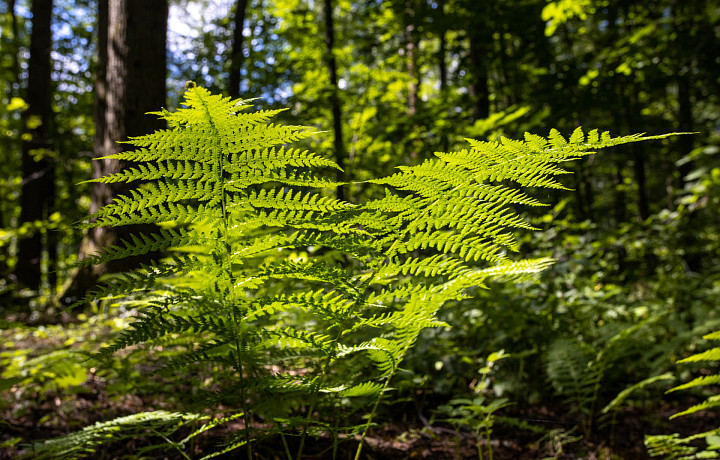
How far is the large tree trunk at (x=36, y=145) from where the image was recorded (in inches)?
339

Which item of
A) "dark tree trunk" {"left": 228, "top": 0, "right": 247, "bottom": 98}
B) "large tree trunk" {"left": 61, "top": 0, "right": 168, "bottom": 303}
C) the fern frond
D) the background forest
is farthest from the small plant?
"dark tree trunk" {"left": 228, "top": 0, "right": 247, "bottom": 98}

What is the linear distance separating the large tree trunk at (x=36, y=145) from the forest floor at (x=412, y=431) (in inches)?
293

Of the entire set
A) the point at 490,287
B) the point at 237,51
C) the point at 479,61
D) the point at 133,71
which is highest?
the point at 237,51

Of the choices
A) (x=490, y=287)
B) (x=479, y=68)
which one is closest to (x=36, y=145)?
(x=479, y=68)

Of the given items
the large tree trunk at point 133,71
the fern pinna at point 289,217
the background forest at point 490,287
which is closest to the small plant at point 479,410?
the background forest at point 490,287

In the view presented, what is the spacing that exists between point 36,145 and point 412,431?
33.9ft

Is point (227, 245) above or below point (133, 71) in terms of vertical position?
below

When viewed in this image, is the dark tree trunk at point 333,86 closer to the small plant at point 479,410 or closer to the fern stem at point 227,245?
the small plant at point 479,410

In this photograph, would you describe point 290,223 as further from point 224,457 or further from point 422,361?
point 422,361

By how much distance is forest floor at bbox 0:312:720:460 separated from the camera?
1972 mm

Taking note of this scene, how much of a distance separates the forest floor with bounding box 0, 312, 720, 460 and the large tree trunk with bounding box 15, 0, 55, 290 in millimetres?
7444

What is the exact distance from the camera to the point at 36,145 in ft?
30.4

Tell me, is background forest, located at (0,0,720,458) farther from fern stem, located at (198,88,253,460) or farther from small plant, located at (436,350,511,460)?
fern stem, located at (198,88,253,460)

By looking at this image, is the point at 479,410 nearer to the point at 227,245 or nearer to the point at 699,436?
the point at 699,436
